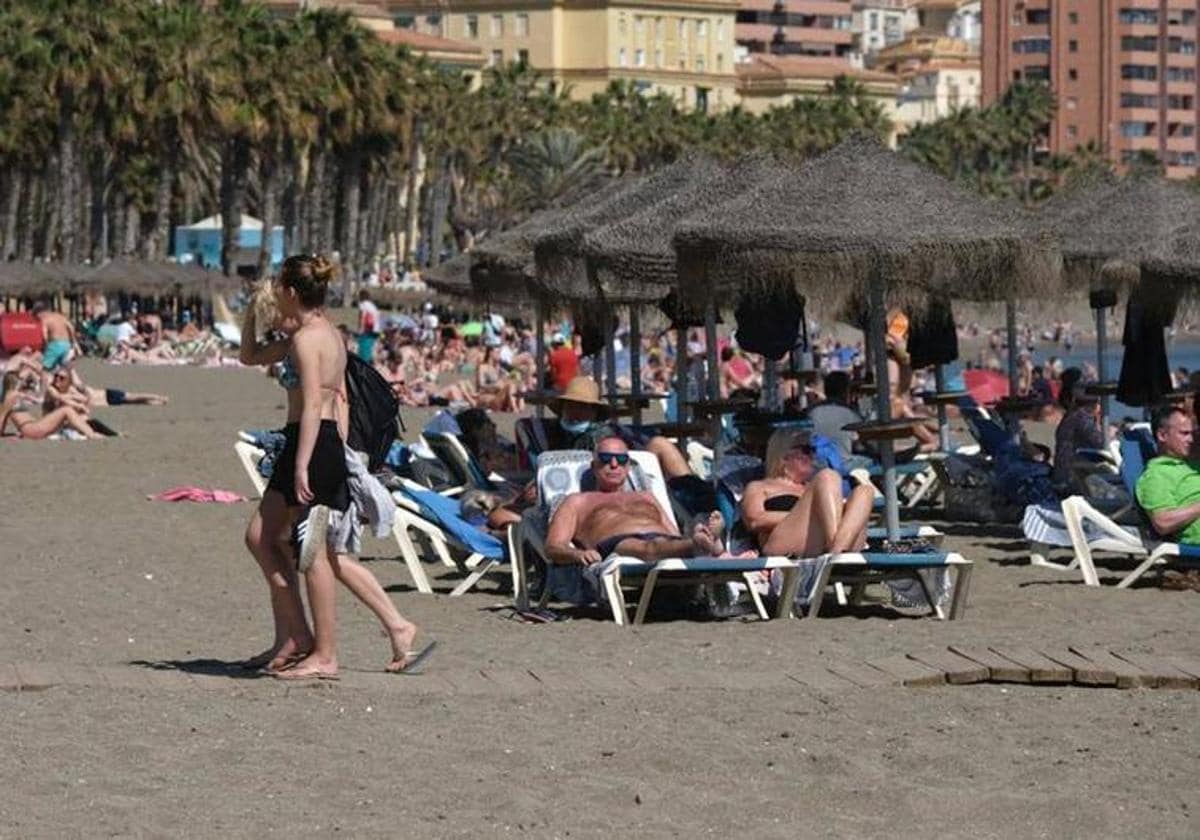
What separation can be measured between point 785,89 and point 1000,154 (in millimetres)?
27160

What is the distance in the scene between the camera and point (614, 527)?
42.2 feet

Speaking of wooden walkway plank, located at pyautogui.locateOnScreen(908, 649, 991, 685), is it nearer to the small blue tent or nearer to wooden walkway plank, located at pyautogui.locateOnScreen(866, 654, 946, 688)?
wooden walkway plank, located at pyautogui.locateOnScreen(866, 654, 946, 688)

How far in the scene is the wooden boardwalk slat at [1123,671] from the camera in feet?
34.1

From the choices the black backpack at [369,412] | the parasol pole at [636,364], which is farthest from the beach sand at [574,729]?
the parasol pole at [636,364]

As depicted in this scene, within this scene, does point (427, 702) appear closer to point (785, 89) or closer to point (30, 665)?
point (30, 665)

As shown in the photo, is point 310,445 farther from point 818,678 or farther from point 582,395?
point 582,395

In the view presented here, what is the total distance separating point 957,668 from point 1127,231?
29.9 ft

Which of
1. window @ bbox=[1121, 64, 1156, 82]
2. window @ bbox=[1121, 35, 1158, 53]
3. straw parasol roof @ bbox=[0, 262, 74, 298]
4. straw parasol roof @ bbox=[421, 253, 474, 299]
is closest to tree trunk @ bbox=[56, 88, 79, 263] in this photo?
straw parasol roof @ bbox=[0, 262, 74, 298]

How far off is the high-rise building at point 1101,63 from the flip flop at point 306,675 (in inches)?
6718

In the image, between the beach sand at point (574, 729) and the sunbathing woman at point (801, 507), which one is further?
the sunbathing woman at point (801, 507)

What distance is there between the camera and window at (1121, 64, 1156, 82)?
182 m

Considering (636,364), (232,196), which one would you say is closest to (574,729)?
(636,364)

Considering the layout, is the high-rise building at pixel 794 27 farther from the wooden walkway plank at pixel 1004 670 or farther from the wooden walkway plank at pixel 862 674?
the wooden walkway plank at pixel 1004 670

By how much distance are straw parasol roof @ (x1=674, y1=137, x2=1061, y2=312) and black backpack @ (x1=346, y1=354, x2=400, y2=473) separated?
14.4 feet
